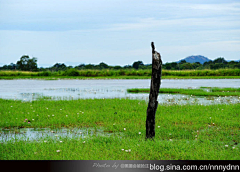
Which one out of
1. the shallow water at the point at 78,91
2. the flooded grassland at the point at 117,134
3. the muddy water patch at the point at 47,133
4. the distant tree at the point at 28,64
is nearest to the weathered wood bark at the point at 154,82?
the flooded grassland at the point at 117,134

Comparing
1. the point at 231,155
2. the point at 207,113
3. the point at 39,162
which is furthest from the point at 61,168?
the point at 207,113

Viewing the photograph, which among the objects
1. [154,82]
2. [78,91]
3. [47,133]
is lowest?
[47,133]

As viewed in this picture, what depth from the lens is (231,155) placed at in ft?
21.2

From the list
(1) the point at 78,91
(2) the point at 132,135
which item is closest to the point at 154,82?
(2) the point at 132,135

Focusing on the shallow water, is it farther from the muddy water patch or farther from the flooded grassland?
the muddy water patch

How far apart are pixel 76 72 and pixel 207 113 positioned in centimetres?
5083

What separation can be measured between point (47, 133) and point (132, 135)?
9.28 feet

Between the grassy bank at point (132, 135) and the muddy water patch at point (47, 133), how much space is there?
0.42 meters

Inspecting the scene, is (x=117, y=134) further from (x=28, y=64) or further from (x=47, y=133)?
(x=28, y=64)

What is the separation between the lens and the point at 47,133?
9.42 m

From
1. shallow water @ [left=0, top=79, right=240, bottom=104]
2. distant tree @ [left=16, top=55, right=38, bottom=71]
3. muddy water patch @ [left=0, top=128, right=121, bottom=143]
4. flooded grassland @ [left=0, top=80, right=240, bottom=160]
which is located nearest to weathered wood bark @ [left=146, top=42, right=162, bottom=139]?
flooded grassland @ [left=0, top=80, right=240, bottom=160]

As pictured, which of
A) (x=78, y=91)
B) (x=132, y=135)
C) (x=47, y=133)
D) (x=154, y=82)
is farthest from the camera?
(x=78, y=91)

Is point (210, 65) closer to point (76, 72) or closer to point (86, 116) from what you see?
point (76, 72)

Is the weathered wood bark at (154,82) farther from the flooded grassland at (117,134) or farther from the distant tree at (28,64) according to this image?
the distant tree at (28,64)
